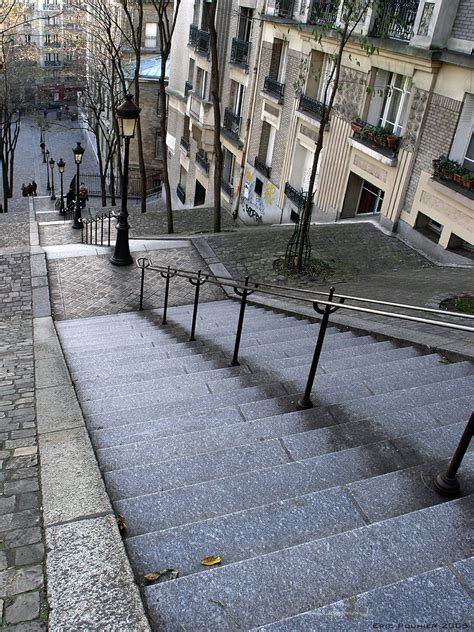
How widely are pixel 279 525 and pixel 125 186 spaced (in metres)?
9.78

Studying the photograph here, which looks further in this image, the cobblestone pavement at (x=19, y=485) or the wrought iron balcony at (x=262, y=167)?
the wrought iron balcony at (x=262, y=167)

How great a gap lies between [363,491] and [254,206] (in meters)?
17.3

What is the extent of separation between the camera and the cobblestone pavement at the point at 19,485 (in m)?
2.89

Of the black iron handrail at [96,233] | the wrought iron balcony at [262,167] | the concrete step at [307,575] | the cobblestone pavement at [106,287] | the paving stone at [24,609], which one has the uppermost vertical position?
the concrete step at [307,575]

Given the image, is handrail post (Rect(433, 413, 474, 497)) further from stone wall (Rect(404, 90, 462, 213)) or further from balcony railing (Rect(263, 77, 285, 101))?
balcony railing (Rect(263, 77, 285, 101))

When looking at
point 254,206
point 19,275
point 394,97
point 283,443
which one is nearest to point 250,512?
point 283,443

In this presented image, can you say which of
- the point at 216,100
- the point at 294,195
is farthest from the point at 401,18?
the point at 294,195

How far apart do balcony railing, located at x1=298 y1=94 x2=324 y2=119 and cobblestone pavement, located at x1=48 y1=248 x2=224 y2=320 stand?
20.5ft

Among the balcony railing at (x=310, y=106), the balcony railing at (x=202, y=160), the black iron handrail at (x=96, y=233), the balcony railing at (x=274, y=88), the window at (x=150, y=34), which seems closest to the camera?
the black iron handrail at (x=96, y=233)

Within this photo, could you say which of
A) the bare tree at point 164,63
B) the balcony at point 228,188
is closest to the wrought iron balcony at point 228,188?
the balcony at point 228,188

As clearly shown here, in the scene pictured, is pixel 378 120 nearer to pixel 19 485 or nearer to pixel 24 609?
pixel 19 485

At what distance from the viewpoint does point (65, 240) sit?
54.9ft

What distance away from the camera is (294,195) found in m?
17.2

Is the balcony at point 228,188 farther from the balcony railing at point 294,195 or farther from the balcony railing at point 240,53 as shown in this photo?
the balcony railing at point 240,53
